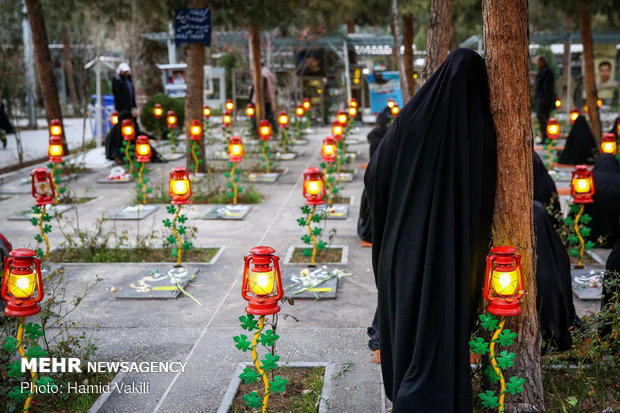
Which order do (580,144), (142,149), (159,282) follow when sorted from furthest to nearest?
(580,144) → (142,149) → (159,282)

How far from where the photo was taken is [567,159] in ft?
42.6

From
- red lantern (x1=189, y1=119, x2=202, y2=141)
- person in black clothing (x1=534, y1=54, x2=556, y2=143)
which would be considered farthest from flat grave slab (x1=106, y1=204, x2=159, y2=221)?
person in black clothing (x1=534, y1=54, x2=556, y2=143)

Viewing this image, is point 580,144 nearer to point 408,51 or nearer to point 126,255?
point 408,51

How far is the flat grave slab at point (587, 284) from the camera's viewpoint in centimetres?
597

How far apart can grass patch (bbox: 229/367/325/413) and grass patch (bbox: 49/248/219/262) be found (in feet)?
9.84

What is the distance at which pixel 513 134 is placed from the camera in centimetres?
346

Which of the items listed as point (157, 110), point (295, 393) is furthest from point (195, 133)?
point (295, 393)

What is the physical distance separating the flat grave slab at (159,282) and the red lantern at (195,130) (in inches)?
187

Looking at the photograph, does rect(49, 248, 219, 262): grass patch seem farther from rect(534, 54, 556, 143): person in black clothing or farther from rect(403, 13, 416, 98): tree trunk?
rect(534, 54, 556, 143): person in black clothing

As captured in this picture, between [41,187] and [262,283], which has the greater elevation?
[41,187]

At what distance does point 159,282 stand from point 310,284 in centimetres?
143

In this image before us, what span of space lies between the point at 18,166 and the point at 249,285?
11635 millimetres

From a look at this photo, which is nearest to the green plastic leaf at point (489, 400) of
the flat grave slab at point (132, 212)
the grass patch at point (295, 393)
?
the grass patch at point (295, 393)

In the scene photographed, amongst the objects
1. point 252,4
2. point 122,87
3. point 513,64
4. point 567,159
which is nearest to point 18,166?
point 122,87
